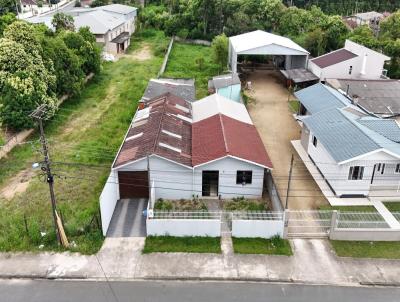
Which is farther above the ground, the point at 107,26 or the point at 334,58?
the point at 107,26

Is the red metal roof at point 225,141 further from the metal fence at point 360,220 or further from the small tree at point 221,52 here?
the small tree at point 221,52

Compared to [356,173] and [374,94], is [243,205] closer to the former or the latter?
[356,173]

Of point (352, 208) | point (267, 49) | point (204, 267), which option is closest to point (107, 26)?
point (267, 49)

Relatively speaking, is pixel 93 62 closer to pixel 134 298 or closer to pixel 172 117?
pixel 172 117

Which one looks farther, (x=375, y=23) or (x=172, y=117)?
(x=375, y=23)

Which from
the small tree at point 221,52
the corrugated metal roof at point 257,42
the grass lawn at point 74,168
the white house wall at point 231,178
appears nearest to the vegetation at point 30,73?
the grass lawn at point 74,168

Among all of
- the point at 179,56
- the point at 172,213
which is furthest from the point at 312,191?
the point at 179,56

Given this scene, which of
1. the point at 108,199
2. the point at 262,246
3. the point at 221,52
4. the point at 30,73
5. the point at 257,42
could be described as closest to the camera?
the point at 262,246
